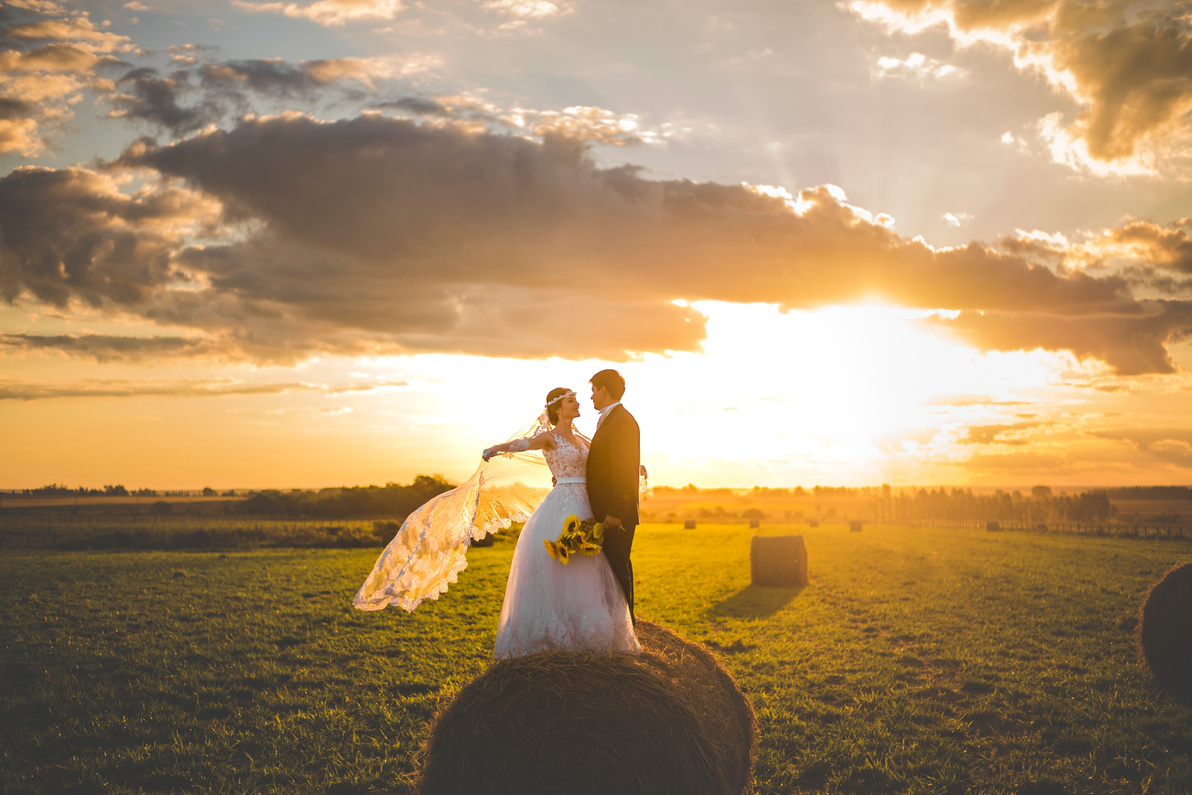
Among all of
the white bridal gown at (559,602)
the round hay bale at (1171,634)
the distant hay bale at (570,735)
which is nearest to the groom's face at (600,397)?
the white bridal gown at (559,602)

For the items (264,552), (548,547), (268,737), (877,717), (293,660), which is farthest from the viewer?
(264,552)

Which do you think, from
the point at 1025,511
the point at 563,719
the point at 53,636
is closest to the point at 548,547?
the point at 563,719

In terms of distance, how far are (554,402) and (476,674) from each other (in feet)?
20.8

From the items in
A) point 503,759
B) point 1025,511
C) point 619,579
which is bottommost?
point 1025,511

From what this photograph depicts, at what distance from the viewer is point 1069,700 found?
29.1ft

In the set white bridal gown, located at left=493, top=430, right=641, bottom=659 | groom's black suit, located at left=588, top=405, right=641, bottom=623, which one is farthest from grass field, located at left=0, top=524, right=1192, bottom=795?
groom's black suit, located at left=588, top=405, right=641, bottom=623

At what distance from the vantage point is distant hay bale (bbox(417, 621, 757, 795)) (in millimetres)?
4238

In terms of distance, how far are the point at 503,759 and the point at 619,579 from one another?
1.68 metres

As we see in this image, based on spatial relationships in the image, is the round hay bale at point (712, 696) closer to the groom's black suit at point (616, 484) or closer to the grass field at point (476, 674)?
the groom's black suit at point (616, 484)

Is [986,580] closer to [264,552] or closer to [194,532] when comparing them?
[264,552]

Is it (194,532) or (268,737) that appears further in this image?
(194,532)

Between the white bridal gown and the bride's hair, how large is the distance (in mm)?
752

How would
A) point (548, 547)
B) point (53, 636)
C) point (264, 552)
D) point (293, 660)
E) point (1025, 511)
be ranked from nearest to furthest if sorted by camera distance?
point (548, 547) < point (293, 660) < point (53, 636) < point (264, 552) < point (1025, 511)

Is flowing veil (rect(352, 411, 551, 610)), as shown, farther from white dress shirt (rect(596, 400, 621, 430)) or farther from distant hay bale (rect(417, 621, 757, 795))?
distant hay bale (rect(417, 621, 757, 795))
